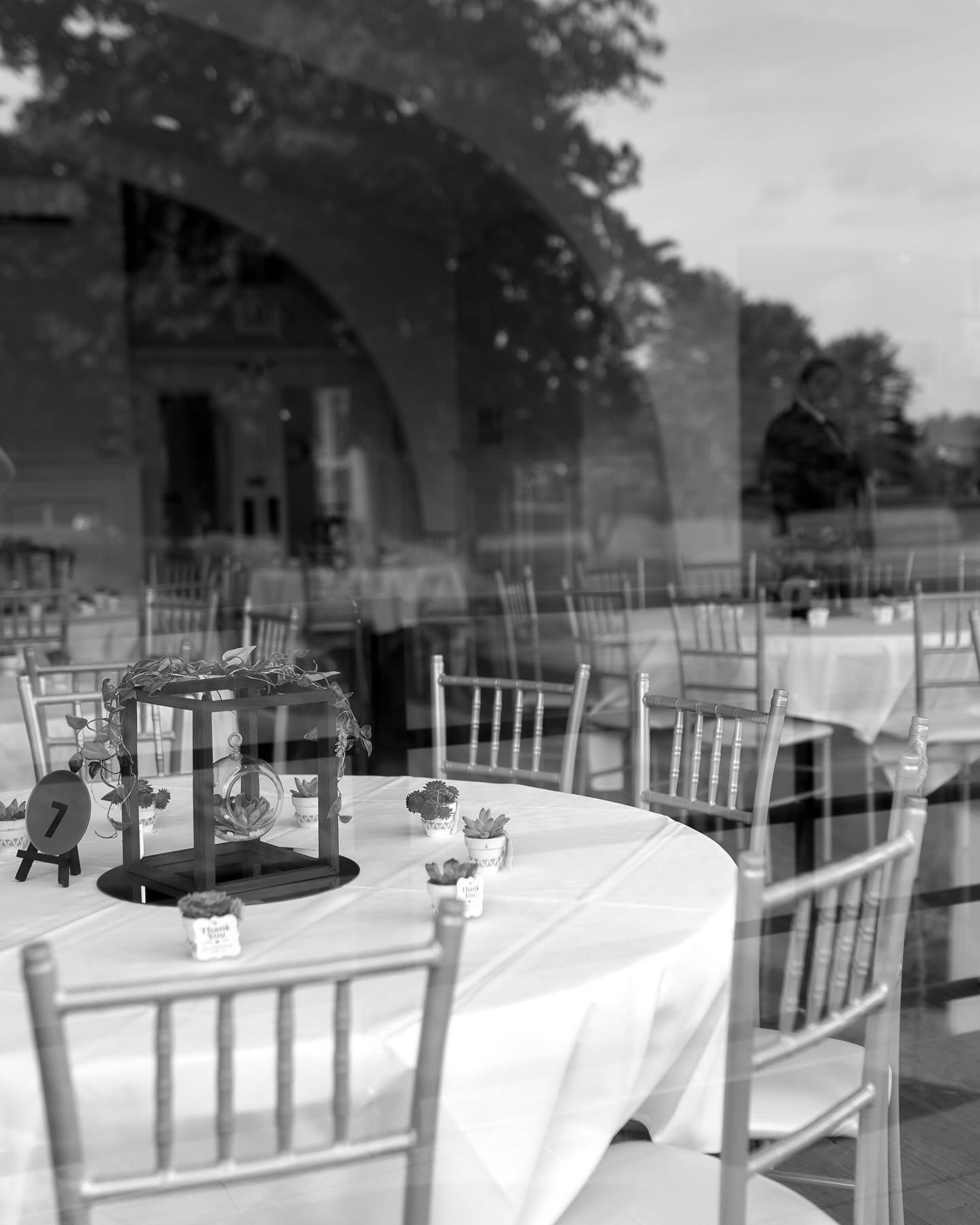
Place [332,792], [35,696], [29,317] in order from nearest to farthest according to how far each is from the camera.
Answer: [332,792], [35,696], [29,317]

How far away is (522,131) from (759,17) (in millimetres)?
1912

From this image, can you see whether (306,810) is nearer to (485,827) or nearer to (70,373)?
(485,827)

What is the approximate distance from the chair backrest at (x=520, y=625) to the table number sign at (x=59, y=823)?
3942mm

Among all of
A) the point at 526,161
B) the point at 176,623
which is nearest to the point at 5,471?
the point at 526,161

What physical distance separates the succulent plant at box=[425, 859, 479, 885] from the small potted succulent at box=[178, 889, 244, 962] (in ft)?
0.85

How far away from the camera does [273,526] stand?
12.1 m

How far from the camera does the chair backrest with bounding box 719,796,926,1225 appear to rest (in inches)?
47.6

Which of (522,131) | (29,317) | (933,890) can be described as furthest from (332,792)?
(29,317)

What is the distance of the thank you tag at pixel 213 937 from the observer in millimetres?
1408

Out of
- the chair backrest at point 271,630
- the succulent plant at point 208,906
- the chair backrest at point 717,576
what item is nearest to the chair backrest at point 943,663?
the chair backrest at point 717,576

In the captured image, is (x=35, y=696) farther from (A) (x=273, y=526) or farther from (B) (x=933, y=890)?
(A) (x=273, y=526)

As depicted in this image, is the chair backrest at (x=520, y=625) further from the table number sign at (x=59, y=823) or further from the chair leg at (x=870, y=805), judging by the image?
the table number sign at (x=59, y=823)

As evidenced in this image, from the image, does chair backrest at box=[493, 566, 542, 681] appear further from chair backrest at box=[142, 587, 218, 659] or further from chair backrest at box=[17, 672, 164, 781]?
chair backrest at box=[17, 672, 164, 781]

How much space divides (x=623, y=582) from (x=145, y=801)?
5.40 meters
